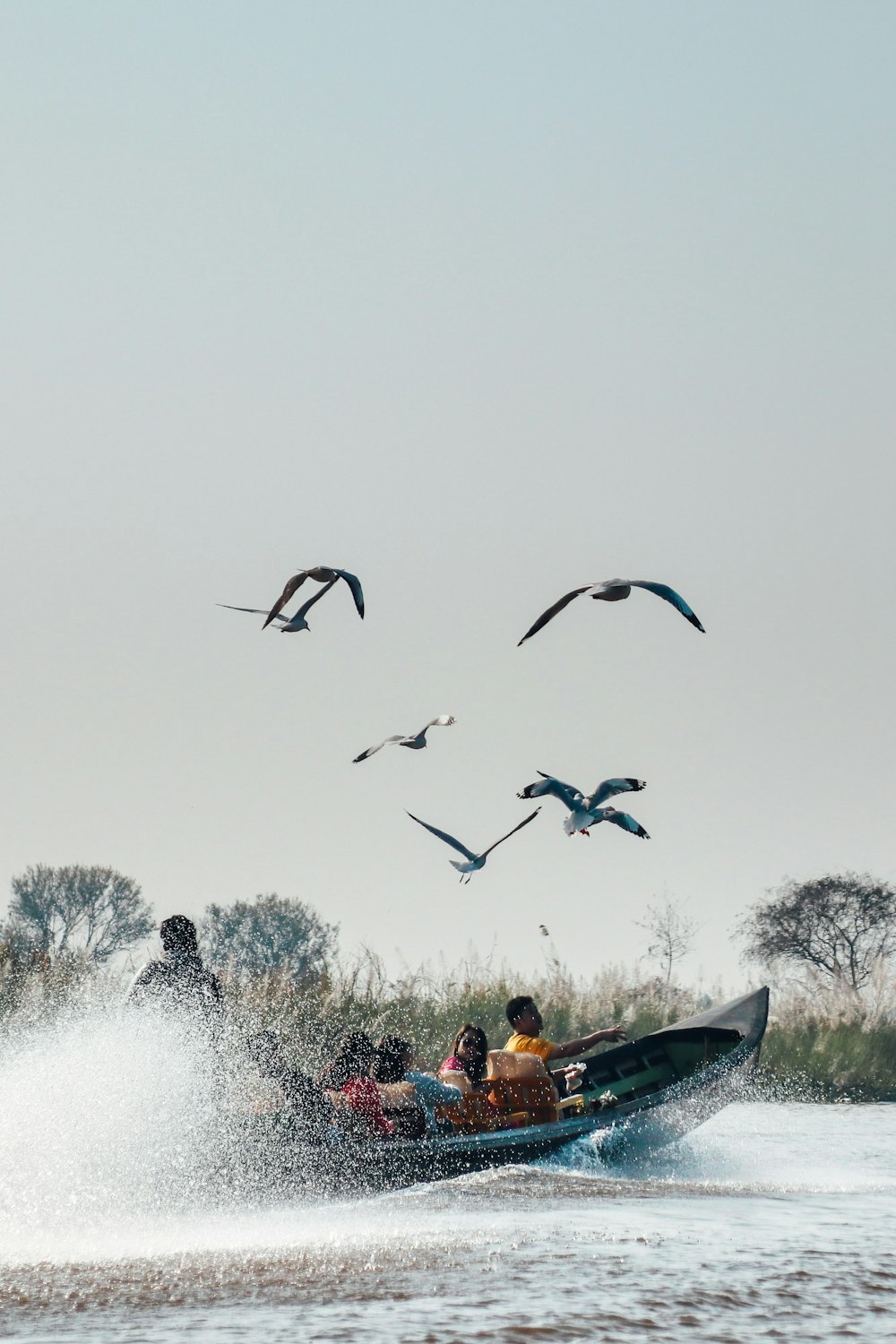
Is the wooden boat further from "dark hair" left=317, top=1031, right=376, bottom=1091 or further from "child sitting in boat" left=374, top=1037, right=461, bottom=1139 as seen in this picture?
"dark hair" left=317, top=1031, right=376, bottom=1091

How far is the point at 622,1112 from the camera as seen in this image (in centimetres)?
1438

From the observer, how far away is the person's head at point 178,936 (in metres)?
11.2

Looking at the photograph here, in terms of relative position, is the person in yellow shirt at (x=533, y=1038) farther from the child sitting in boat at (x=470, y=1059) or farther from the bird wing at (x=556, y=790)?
the bird wing at (x=556, y=790)

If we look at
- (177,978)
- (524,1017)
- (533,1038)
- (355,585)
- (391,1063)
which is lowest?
(391,1063)

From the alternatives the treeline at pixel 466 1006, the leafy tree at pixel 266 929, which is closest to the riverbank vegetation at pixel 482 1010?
the treeline at pixel 466 1006

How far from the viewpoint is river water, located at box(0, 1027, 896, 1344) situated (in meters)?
6.92

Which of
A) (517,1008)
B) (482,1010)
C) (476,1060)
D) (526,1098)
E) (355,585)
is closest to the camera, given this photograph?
(355,585)

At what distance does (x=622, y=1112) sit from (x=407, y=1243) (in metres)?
5.56

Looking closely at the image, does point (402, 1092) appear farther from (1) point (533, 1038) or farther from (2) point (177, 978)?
(1) point (533, 1038)

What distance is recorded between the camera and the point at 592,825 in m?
11.5

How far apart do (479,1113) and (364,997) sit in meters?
6.48

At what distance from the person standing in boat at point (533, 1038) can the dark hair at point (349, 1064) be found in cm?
218

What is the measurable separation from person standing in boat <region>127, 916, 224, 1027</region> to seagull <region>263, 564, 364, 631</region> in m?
2.31

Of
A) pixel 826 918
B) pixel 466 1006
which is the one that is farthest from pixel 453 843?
pixel 826 918
